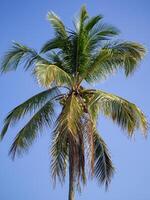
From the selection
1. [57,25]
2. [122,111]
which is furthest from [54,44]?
[122,111]

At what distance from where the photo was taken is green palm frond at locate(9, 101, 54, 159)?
75.8 feet

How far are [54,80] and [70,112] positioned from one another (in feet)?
4.00

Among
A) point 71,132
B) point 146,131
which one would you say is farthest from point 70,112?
point 146,131

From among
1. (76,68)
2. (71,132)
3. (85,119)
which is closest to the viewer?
(71,132)

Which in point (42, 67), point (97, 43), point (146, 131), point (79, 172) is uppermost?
point (97, 43)

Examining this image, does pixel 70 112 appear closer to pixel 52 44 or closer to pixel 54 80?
pixel 54 80

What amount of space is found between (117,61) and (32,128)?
4055 millimetres

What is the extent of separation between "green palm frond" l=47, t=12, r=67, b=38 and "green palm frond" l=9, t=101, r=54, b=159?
2860 mm

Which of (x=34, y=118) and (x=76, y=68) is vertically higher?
(x=76, y=68)

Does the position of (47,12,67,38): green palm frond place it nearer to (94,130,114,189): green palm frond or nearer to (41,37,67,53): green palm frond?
(41,37,67,53): green palm frond

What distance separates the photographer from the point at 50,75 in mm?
21938

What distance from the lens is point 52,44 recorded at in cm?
2491

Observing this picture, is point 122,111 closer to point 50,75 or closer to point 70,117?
point 70,117

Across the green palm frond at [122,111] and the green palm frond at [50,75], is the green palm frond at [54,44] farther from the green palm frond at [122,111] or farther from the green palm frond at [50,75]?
the green palm frond at [122,111]
